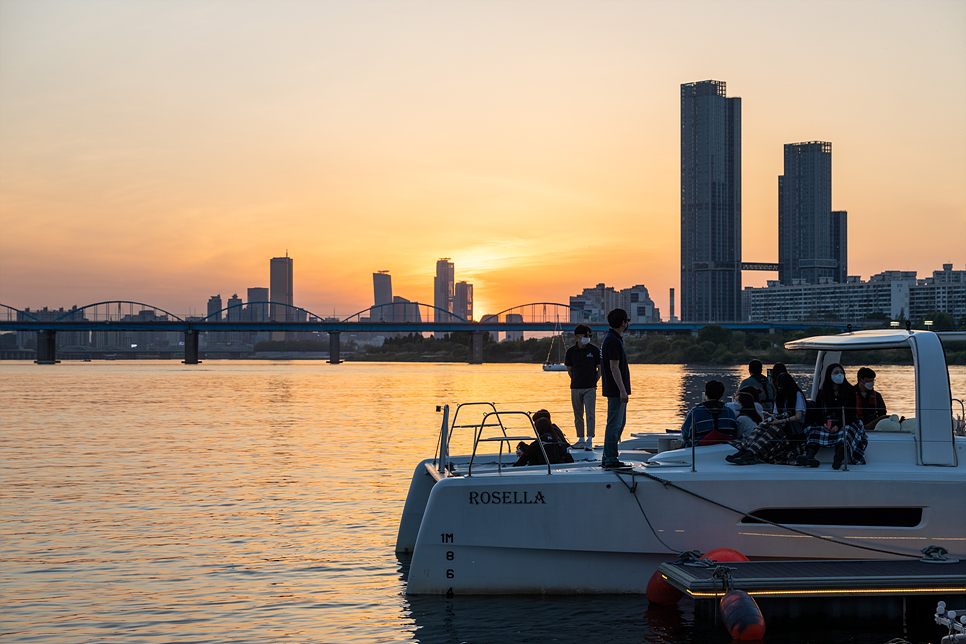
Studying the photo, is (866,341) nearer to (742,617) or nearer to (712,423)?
(712,423)

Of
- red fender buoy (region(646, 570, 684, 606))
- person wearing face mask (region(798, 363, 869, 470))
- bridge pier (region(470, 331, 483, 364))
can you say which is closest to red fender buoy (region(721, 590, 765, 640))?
red fender buoy (region(646, 570, 684, 606))

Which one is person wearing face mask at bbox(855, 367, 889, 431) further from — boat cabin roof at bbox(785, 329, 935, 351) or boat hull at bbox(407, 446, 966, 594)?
boat hull at bbox(407, 446, 966, 594)

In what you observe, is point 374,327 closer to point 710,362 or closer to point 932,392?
point 710,362

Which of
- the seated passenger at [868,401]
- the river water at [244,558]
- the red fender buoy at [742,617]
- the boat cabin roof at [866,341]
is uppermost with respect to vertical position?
the boat cabin roof at [866,341]

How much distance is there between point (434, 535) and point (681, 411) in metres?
26.6

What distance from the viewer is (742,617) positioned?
7.11 metres

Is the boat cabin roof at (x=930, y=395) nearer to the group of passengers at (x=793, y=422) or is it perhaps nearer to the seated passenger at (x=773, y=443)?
the group of passengers at (x=793, y=422)

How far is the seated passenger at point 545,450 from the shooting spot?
363 inches

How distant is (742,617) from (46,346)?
143965mm

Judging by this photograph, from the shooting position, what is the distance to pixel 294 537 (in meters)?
11.4

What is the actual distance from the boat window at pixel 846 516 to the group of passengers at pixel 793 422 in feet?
1.34

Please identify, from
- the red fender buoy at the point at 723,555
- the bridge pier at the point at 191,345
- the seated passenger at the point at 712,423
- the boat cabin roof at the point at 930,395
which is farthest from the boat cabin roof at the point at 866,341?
the bridge pier at the point at 191,345

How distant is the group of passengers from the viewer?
26.7 feet

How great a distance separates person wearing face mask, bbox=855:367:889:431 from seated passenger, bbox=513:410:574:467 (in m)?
2.81
